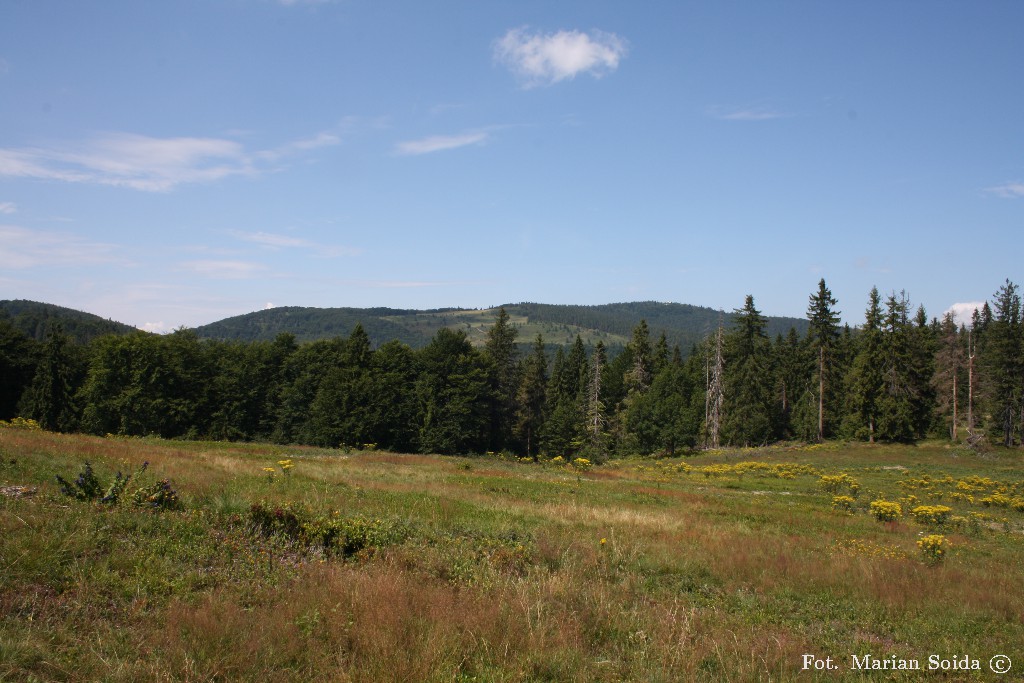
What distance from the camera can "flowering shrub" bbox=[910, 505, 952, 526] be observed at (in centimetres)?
1892

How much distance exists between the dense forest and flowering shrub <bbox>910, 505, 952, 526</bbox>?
1536 inches

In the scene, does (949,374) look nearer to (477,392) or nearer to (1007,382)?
(1007,382)

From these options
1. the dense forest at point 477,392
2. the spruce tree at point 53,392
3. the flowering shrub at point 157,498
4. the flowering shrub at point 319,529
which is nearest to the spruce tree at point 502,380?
the dense forest at point 477,392

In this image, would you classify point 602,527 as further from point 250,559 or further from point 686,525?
point 250,559

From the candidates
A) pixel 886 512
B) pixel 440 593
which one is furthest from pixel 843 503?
pixel 440 593

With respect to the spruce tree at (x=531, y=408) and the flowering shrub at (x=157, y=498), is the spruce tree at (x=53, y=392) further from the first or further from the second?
the flowering shrub at (x=157, y=498)

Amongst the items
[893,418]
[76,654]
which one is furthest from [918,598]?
[893,418]

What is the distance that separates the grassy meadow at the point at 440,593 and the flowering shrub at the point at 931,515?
3949mm

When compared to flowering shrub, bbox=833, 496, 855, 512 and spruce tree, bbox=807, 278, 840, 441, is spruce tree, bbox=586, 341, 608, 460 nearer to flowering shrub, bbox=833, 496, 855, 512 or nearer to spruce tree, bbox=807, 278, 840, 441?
spruce tree, bbox=807, 278, 840, 441

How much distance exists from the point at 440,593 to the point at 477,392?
51.8m

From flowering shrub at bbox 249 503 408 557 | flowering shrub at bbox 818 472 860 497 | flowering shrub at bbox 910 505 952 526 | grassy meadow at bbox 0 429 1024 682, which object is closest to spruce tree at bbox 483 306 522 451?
flowering shrub at bbox 818 472 860 497

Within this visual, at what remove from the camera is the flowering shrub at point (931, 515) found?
62.1 ft

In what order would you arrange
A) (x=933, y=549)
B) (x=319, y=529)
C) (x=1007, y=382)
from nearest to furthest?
(x=319, y=529)
(x=933, y=549)
(x=1007, y=382)

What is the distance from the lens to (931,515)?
62.5 feet
